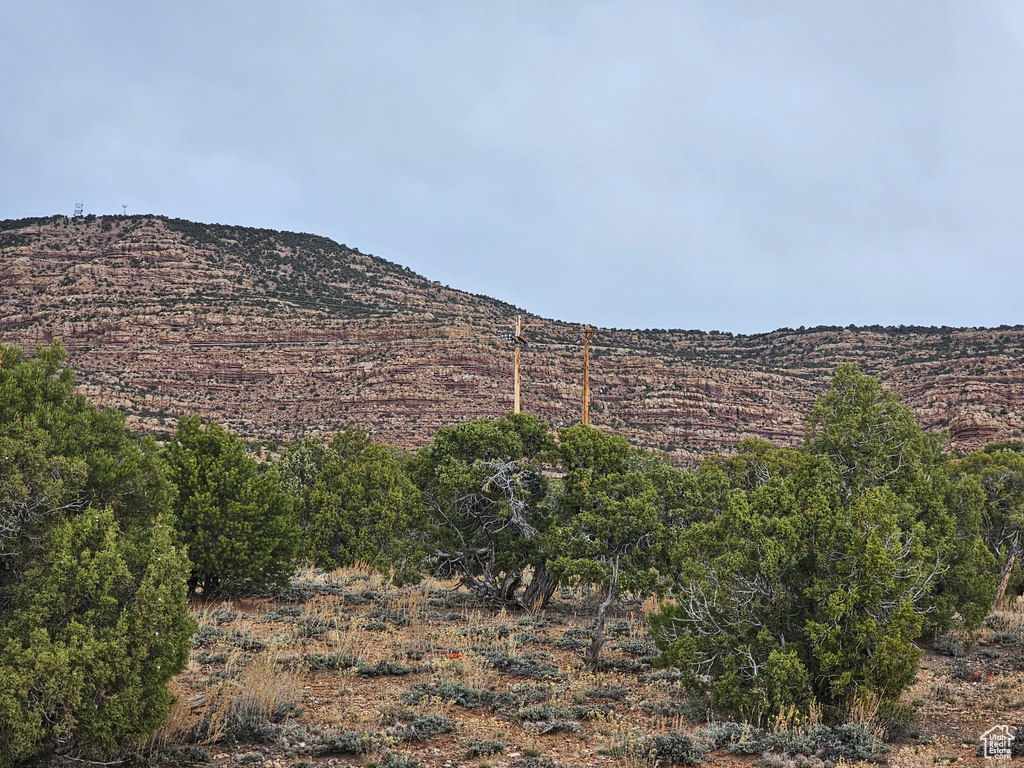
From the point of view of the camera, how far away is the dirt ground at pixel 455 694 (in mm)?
6348

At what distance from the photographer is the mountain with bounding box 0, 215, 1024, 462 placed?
63.2 m

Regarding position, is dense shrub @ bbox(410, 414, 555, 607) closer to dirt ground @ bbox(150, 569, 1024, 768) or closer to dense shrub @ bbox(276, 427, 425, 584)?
dirt ground @ bbox(150, 569, 1024, 768)

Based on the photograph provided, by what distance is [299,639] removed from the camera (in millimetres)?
10391

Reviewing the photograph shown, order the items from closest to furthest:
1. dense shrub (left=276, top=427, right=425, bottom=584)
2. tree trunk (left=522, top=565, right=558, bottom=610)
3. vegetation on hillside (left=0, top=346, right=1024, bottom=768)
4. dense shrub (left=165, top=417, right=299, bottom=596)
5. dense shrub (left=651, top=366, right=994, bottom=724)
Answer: vegetation on hillside (left=0, top=346, right=1024, bottom=768) → dense shrub (left=651, top=366, right=994, bottom=724) → dense shrub (left=165, top=417, right=299, bottom=596) → tree trunk (left=522, top=565, right=558, bottom=610) → dense shrub (left=276, top=427, right=425, bottom=584)

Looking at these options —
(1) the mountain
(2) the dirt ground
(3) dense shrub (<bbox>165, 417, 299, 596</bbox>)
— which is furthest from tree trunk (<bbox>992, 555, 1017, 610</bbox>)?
(1) the mountain

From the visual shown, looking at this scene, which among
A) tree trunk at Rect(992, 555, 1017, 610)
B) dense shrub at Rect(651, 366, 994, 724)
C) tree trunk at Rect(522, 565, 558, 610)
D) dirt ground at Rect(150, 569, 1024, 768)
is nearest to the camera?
dirt ground at Rect(150, 569, 1024, 768)

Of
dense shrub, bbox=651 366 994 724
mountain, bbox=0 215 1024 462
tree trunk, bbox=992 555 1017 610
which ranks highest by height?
mountain, bbox=0 215 1024 462

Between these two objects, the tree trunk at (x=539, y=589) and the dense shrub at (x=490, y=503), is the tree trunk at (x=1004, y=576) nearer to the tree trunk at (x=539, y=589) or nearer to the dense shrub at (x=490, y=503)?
the tree trunk at (x=539, y=589)

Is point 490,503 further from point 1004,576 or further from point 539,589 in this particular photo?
point 1004,576

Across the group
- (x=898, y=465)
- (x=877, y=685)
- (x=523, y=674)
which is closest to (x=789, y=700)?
(x=877, y=685)

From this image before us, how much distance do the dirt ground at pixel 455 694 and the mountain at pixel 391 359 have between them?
48637 millimetres

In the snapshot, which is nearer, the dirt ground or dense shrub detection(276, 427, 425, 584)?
the dirt ground

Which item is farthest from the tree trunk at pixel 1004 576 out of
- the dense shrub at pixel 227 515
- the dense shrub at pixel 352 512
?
the dense shrub at pixel 227 515

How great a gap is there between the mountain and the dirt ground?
48.6m
